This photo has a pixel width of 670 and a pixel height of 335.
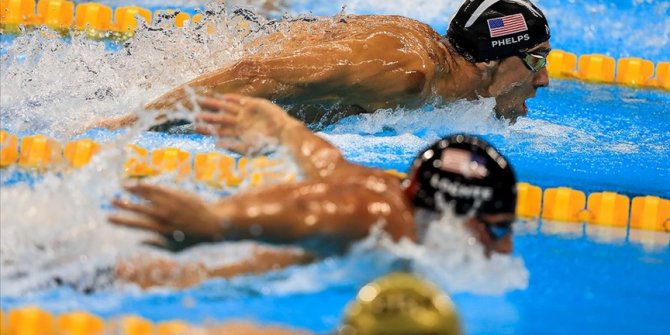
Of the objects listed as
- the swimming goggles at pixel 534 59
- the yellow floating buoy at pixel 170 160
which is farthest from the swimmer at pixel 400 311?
the swimming goggles at pixel 534 59

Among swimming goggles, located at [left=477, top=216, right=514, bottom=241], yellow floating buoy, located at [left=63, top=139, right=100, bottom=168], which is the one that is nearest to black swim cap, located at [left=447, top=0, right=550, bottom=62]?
yellow floating buoy, located at [left=63, top=139, right=100, bottom=168]

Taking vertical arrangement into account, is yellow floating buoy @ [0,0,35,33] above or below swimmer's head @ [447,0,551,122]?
Answer: above

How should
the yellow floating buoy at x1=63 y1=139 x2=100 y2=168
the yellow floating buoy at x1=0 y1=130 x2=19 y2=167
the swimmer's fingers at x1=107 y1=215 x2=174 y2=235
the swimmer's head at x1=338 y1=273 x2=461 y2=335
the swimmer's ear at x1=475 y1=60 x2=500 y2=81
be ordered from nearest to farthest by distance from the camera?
1. the swimmer's head at x1=338 y1=273 x2=461 y2=335
2. the swimmer's fingers at x1=107 y1=215 x2=174 y2=235
3. the yellow floating buoy at x1=63 y1=139 x2=100 y2=168
4. the yellow floating buoy at x1=0 y1=130 x2=19 y2=167
5. the swimmer's ear at x1=475 y1=60 x2=500 y2=81

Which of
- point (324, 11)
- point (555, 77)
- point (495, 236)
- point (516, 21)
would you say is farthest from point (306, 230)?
point (324, 11)

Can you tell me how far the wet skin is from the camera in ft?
13.8

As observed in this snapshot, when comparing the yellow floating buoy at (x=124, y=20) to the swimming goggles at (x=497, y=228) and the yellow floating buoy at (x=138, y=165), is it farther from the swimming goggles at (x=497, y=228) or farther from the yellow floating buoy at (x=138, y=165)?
A: the swimming goggles at (x=497, y=228)

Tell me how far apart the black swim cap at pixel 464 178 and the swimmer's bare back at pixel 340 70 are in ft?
5.11

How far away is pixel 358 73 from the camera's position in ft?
14.0

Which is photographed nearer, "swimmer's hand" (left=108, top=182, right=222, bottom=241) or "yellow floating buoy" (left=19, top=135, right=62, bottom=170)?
"swimmer's hand" (left=108, top=182, right=222, bottom=241)

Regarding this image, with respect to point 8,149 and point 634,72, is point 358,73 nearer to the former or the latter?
point 8,149

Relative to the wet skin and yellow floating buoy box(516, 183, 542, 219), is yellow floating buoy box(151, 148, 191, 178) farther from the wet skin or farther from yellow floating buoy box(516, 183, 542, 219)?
yellow floating buoy box(516, 183, 542, 219)

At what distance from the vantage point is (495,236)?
111 inches

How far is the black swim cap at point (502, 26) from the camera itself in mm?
4531

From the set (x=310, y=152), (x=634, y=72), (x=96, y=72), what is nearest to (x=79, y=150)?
(x=96, y=72)
